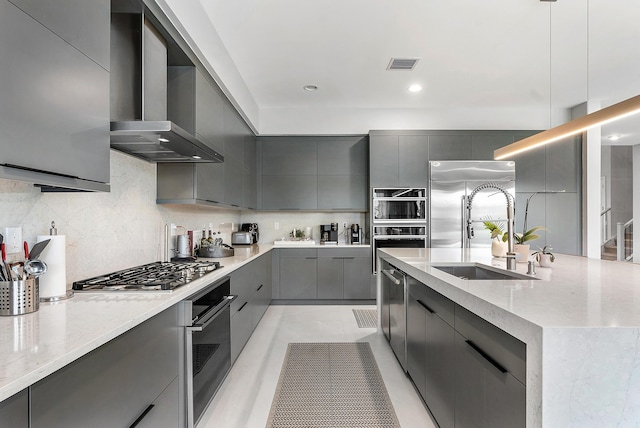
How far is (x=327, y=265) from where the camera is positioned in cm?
493

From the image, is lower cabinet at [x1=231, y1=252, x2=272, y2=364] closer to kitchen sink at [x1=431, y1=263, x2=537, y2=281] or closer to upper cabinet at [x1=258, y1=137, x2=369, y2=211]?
upper cabinet at [x1=258, y1=137, x2=369, y2=211]

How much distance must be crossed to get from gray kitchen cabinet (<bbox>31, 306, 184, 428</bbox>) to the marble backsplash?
2.30 ft

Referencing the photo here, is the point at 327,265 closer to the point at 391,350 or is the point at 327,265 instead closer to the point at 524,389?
the point at 391,350

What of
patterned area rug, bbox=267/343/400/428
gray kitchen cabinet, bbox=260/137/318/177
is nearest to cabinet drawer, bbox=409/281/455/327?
patterned area rug, bbox=267/343/400/428

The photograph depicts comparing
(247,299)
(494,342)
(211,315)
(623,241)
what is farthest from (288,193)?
(623,241)

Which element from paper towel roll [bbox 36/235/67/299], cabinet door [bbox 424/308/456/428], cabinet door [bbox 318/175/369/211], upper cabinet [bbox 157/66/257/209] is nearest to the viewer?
paper towel roll [bbox 36/235/67/299]

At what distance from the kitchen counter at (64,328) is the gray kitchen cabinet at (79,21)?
963mm

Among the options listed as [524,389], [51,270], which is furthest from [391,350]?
[51,270]

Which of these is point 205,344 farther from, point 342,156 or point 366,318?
point 342,156

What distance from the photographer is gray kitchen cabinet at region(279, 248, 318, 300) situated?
4.93 metres

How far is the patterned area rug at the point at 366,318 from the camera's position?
3974 mm

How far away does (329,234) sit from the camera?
528 centimetres

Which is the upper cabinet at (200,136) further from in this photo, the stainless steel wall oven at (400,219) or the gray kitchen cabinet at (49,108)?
the stainless steel wall oven at (400,219)

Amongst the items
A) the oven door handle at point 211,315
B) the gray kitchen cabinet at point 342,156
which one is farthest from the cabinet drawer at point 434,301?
the gray kitchen cabinet at point 342,156
